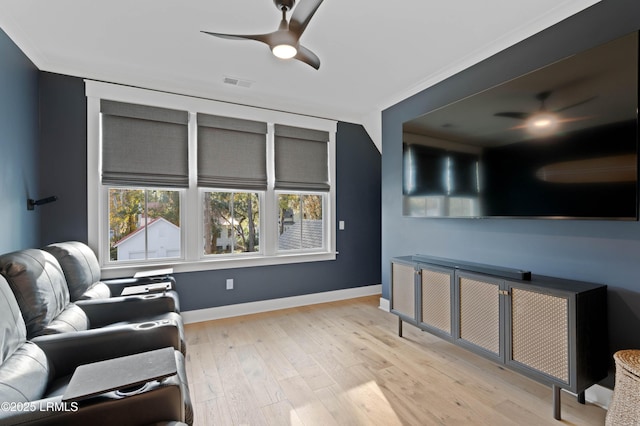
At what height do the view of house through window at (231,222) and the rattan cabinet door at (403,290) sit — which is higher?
the view of house through window at (231,222)

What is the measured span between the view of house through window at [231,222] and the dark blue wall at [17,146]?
153 centimetres

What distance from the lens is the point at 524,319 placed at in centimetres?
199

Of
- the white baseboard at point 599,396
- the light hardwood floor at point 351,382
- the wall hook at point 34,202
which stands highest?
the wall hook at point 34,202

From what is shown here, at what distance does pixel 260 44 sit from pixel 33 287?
2.32 m

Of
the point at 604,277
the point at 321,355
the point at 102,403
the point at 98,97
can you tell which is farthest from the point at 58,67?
the point at 604,277

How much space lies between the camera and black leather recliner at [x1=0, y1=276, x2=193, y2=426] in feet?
3.09

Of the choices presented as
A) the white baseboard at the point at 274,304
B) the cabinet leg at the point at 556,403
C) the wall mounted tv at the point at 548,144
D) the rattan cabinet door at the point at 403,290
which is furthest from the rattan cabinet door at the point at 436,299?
the white baseboard at the point at 274,304

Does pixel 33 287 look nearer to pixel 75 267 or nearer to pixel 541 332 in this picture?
pixel 75 267

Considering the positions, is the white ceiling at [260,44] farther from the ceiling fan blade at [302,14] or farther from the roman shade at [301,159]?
the roman shade at [301,159]

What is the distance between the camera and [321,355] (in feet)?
8.64

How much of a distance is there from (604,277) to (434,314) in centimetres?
120

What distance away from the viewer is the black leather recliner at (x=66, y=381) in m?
0.94

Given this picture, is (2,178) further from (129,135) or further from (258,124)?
(258,124)

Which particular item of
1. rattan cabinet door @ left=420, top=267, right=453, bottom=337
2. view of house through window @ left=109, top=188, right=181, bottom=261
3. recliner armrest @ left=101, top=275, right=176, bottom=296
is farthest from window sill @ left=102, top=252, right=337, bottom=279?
rattan cabinet door @ left=420, top=267, right=453, bottom=337
